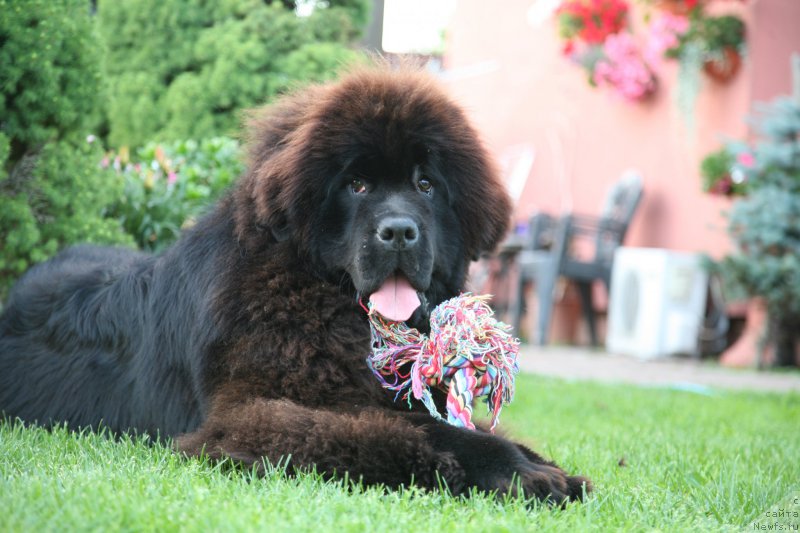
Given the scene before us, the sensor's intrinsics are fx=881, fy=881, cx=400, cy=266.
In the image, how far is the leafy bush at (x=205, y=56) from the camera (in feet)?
20.8

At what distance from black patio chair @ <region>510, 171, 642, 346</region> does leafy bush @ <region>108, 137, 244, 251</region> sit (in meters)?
5.28

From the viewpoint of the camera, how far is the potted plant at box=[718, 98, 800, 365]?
25.6 feet

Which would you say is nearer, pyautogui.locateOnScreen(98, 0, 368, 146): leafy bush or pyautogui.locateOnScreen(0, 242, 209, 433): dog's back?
pyautogui.locateOnScreen(0, 242, 209, 433): dog's back

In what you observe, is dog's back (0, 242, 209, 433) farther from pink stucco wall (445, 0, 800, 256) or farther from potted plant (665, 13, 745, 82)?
potted plant (665, 13, 745, 82)

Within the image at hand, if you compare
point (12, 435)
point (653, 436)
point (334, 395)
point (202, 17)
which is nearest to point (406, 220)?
point (334, 395)

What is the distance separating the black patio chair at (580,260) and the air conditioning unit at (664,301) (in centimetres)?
65

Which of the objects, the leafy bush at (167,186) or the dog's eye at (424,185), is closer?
the dog's eye at (424,185)

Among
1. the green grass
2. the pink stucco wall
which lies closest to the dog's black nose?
the green grass

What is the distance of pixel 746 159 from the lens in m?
8.12

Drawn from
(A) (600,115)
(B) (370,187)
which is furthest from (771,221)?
(B) (370,187)

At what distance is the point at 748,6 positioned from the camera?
8875 mm

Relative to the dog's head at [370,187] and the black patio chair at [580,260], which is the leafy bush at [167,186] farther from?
the black patio chair at [580,260]

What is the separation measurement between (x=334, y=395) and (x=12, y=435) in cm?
111

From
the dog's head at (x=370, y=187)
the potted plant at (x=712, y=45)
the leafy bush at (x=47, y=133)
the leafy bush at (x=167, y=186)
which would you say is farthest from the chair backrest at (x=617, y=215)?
the dog's head at (x=370, y=187)
